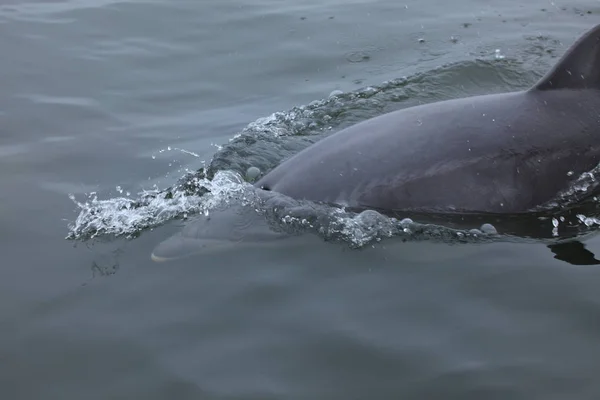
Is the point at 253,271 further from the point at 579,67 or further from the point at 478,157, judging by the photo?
the point at 579,67

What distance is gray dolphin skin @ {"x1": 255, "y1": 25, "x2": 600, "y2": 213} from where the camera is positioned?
668cm

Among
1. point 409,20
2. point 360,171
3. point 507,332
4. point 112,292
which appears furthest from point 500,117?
point 409,20

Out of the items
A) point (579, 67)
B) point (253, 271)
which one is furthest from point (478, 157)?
point (253, 271)

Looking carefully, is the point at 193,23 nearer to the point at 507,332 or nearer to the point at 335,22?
the point at 335,22

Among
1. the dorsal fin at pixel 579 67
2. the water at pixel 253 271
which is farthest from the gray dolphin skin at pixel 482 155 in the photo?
the water at pixel 253 271

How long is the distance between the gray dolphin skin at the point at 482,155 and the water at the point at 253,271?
0.45 meters

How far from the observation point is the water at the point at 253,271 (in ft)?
16.9

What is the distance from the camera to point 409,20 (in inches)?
514

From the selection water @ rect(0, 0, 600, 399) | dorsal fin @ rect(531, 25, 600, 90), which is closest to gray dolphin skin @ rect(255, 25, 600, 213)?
dorsal fin @ rect(531, 25, 600, 90)

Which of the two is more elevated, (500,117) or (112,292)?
(500,117)

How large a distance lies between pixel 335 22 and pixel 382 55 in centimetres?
180

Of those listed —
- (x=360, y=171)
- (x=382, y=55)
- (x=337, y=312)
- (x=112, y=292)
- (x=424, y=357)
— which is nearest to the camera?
(x=424, y=357)

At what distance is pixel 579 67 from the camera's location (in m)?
6.80

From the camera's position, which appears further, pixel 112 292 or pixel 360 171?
pixel 360 171
